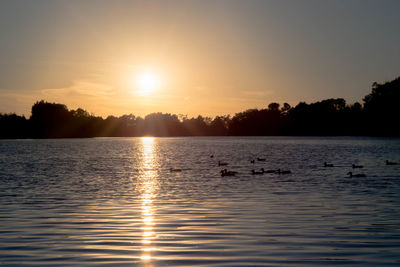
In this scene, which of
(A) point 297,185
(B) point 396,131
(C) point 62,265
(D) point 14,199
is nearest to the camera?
(C) point 62,265

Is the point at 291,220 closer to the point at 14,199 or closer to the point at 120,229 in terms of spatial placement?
the point at 120,229

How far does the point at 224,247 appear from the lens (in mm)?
13742

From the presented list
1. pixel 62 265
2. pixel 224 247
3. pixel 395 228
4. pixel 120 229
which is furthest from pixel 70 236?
pixel 395 228

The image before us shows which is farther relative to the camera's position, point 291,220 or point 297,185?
point 297,185

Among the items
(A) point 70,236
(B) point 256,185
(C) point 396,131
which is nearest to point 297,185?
(B) point 256,185

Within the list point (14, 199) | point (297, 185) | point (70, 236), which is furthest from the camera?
point (297, 185)

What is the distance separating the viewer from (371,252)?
1320 cm

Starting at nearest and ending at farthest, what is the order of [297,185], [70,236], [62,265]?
[62,265] < [70,236] < [297,185]

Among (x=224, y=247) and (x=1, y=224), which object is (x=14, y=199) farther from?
(x=224, y=247)

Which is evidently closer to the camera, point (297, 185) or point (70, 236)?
point (70, 236)

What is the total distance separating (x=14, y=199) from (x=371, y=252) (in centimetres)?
1931

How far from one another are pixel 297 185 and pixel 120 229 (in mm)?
18629

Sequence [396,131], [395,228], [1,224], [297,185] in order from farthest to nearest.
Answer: [396,131] → [297,185] → [1,224] → [395,228]

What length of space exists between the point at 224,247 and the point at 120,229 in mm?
4688
